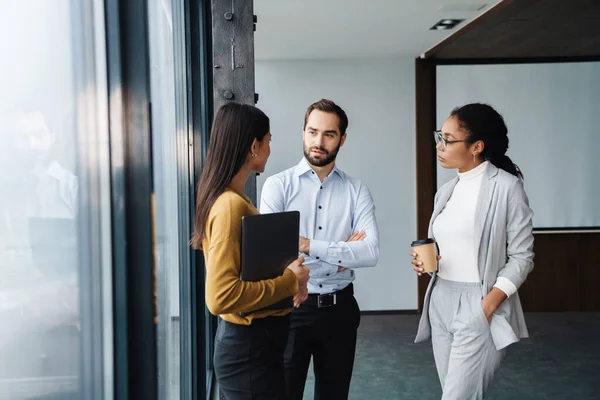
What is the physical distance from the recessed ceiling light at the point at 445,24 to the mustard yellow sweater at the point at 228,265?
392 centimetres

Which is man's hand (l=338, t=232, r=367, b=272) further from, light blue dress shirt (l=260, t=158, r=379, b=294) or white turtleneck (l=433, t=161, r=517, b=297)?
white turtleneck (l=433, t=161, r=517, b=297)

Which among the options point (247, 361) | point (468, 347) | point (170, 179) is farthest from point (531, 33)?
point (247, 361)

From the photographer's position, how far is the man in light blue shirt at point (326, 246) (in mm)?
2188

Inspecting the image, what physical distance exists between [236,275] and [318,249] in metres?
0.74

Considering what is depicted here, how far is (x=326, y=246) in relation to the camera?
2.15 meters

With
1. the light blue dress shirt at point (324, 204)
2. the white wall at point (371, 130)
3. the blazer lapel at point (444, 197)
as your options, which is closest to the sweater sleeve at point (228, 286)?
the light blue dress shirt at point (324, 204)

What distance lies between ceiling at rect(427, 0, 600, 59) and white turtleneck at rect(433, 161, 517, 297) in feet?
8.05

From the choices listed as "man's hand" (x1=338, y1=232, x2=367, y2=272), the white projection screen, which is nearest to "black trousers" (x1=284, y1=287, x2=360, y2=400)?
"man's hand" (x1=338, y1=232, x2=367, y2=272)

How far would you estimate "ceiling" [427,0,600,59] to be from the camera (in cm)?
435

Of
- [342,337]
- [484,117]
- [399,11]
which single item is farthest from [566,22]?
[342,337]

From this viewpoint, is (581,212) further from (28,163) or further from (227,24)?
(28,163)

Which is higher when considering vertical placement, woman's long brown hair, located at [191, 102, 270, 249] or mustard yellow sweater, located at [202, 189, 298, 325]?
woman's long brown hair, located at [191, 102, 270, 249]

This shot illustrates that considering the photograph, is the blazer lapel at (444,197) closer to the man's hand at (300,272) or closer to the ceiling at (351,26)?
the man's hand at (300,272)

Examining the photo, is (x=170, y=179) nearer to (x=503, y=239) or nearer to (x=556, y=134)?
(x=503, y=239)
